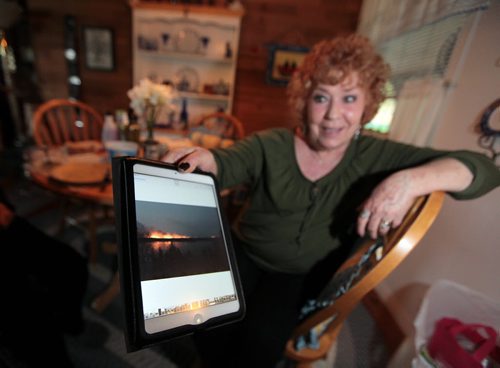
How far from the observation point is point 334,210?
76 centimetres

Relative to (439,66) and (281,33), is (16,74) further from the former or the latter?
(439,66)

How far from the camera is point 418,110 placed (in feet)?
3.75

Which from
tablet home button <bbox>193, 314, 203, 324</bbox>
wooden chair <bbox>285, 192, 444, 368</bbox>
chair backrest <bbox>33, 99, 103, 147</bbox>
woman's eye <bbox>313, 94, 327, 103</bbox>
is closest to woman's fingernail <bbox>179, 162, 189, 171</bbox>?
tablet home button <bbox>193, 314, 203, 324</bbox>

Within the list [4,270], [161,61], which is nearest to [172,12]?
[161,61]

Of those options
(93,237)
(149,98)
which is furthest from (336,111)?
(93,237)

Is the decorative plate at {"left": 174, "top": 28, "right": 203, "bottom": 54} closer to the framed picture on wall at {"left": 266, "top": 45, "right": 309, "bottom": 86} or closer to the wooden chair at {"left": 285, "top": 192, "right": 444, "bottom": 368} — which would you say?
the framed picture on wall at {"left": 266, "top": 45, "right": 309, "bottom": 86}

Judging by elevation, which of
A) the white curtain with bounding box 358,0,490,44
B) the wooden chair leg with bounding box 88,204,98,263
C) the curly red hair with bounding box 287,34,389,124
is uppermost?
the white curtain with bounding box 358,0,490,44

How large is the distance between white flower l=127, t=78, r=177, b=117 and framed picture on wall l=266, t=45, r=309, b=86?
1.77 m

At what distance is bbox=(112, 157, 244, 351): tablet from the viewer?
0.30 m

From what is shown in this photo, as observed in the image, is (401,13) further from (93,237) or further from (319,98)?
(93,237)

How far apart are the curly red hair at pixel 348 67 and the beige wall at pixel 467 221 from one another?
22 centimetres

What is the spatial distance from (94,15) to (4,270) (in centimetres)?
303

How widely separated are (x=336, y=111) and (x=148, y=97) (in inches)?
34.4

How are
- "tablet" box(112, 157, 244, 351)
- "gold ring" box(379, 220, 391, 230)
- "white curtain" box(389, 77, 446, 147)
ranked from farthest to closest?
"white curtain" box(389, 77, 446, 147), "gold ring" box(379, 220, 391, 230), "tablet" box(112, 157, 244, 351)
